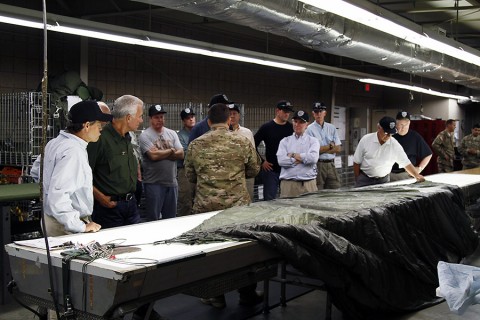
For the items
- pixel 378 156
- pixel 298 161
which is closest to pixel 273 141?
pixel 298 161

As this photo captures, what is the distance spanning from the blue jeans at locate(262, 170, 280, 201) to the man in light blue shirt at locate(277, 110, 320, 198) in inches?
26.4

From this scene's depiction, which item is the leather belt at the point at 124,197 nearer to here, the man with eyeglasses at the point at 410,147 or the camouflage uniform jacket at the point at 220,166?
the camouflage uniform jacket at the point at 220,166

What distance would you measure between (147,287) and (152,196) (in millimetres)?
3059

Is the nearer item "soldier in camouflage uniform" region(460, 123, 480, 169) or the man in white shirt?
the man in white shirt

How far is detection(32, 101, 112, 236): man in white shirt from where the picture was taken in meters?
2.72

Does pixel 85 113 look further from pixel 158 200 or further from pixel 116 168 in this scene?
pixel 158 200

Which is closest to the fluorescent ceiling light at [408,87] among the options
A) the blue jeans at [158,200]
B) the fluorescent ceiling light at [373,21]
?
the fluorescent ceiling light at [373,21]

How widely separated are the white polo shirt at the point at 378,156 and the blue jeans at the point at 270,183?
904 millimetres

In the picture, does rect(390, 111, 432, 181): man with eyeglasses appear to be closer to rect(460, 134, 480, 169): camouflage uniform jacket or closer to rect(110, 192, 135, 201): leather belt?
rect(110, 192, 135, 201): leather belt

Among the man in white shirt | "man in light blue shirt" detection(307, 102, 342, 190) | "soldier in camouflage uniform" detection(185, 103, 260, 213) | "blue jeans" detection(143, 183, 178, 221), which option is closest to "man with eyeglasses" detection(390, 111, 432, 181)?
"man in light blue shirt" detection(307, 102, 342, 190)

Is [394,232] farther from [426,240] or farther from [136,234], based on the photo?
[136,234]

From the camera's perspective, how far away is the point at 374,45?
253 inches

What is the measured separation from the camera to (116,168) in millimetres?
3500

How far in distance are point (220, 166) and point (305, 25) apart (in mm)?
1901
